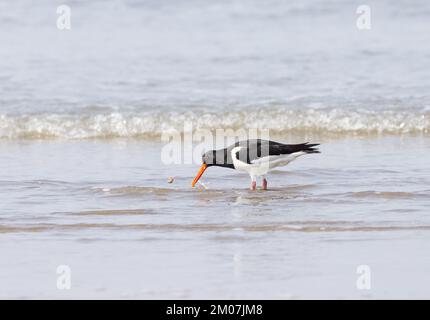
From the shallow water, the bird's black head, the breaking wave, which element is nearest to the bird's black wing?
the bird's black head

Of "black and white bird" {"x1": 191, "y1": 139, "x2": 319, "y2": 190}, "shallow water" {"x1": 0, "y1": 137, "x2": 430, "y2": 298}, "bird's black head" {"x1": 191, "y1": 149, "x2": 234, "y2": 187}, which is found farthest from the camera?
"bird's black head" {"x1": 191, "y1": 149, "x2": 234, "y2": 187}

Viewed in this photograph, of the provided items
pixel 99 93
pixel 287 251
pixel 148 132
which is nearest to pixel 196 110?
pixel 148 132

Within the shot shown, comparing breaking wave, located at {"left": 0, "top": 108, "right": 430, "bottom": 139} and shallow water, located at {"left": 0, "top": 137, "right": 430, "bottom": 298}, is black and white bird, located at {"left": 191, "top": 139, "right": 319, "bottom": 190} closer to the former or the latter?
shallow water, located at {"left": 0, "top": 137, "right": 430, "bottom": 298}

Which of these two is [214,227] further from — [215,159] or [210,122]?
[210,122]

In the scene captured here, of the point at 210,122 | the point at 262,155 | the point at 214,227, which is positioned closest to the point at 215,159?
the point at 262,155

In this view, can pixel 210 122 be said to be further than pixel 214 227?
Yes

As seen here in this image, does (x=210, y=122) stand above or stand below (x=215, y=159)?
above

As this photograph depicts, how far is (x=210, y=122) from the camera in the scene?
14656 millimetres

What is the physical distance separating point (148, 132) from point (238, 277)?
805cm

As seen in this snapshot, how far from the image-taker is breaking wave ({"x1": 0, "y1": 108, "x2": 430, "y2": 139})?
1418 cm

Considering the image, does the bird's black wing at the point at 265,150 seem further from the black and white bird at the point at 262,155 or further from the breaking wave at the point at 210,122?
the breaking wave at the point at 210,122

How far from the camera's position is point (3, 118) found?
48.4 feet

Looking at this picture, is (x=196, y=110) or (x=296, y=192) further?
(x=196, y=110)

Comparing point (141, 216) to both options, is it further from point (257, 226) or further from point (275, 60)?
point (275, 60)
